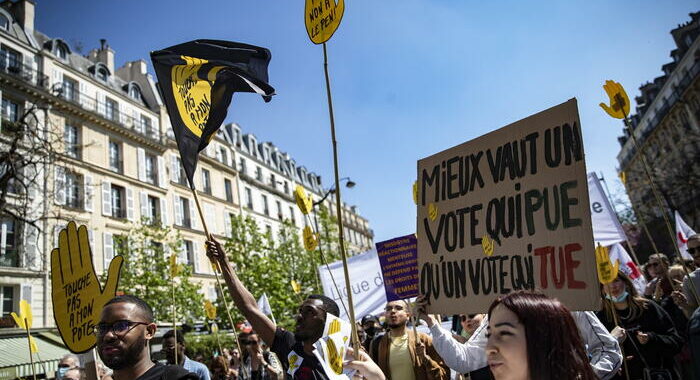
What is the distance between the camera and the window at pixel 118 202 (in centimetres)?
2716

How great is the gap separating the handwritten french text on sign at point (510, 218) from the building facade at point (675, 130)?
2799 centimetres

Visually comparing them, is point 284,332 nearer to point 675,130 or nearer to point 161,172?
point 161,172

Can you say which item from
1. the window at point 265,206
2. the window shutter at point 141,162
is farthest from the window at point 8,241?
the window at point 265,206

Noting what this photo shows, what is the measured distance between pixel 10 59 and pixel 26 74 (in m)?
0.88

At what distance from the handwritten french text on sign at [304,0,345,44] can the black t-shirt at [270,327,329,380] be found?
201 cm

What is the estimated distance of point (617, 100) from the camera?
4.25m

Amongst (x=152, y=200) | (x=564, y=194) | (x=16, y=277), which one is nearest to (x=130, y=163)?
(x=152, y=200)

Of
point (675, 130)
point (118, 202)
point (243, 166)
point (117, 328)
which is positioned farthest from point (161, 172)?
point (675, 130)

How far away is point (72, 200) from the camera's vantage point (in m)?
24.5

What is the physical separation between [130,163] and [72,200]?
5024 millimetres

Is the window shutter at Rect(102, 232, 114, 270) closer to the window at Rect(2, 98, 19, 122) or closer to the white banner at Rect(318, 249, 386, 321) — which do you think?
the window at Rect(2, 98, 19, 122)

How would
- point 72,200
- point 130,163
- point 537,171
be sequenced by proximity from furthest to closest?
point 130,163 → point 72,200 → point 537,171

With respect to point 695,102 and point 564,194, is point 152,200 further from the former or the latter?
point 695,102

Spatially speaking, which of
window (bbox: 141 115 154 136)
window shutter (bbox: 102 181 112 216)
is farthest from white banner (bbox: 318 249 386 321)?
window (bbox: 141 115 154 136)
